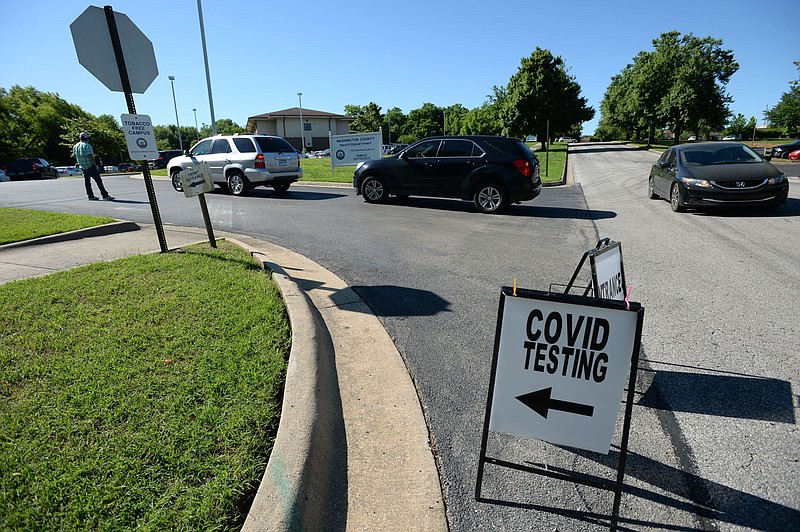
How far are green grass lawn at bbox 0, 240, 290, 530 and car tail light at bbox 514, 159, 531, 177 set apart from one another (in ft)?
23.8

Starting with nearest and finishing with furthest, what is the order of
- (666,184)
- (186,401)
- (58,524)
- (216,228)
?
(58,524) < (186,401) < (216,228) < (666,184)

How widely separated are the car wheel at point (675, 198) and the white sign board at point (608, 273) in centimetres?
852

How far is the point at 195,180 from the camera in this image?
255 inches

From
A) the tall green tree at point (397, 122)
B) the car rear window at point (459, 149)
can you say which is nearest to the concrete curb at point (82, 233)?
the car rear window at point (459, 149)

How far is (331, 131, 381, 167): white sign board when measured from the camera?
1834cm

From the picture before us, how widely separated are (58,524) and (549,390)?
2239 mm

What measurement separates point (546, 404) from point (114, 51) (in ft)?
21.0

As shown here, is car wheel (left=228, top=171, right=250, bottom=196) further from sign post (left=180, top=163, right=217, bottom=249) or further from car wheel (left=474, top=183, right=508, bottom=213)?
sign post (left=180, top=163, right=217, bottom=249)

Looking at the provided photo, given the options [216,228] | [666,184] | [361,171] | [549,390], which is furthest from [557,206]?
[549,390]

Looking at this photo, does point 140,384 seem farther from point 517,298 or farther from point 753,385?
point 753,385

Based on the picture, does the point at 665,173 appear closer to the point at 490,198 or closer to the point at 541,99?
the point at 490,198

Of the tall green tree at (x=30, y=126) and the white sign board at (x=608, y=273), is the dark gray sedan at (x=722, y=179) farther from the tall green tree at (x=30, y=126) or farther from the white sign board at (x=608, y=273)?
the tall green tree at (x=30, y=126)

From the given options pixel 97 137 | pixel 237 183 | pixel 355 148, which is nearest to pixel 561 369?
pixel 237 183

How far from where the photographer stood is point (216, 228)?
918 centimetres
